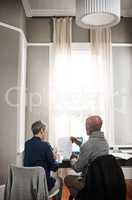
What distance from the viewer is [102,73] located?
4.73 meters

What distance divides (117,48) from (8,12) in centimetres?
207

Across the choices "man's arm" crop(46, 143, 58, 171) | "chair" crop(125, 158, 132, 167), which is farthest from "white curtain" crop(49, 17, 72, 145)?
"man's arm" crop(46, 143, 58, 171)

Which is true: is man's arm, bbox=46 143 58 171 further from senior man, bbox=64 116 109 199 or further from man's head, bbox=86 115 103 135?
Result: man's head, bbox=86 115 103 135

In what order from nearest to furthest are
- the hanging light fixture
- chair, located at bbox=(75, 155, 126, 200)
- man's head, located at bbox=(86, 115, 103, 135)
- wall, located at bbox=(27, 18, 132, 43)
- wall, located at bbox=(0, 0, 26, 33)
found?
chair, located at bbox=(75, 155, 126, 200) < man's head, located at bbox=(86, 115, 103, 135) < the hanging light fixture < wall, located at bbox=(0, 0, 26, 33) < wall, located at bbox=(27, 18, 132, 43)

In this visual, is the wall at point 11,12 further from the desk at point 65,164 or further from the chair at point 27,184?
the chair at point 27,184


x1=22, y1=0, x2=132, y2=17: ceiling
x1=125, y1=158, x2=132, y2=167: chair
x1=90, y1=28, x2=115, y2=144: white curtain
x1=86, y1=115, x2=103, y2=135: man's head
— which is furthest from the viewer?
x1=90, y1=28, x2=115, y2=144: white curtain

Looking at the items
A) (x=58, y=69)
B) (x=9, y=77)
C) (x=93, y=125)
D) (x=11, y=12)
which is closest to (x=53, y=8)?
(x=11, y=12)

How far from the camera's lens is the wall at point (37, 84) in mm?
4727

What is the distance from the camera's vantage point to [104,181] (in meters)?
2.46

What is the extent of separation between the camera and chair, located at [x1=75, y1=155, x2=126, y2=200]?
244 cm

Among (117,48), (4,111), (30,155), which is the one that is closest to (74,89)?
(117,48)

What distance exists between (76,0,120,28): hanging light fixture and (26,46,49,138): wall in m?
1.67

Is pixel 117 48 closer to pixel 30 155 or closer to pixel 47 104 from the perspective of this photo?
pixel 47 104

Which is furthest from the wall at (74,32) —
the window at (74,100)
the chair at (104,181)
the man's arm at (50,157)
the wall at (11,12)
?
the chair at (104,181)
